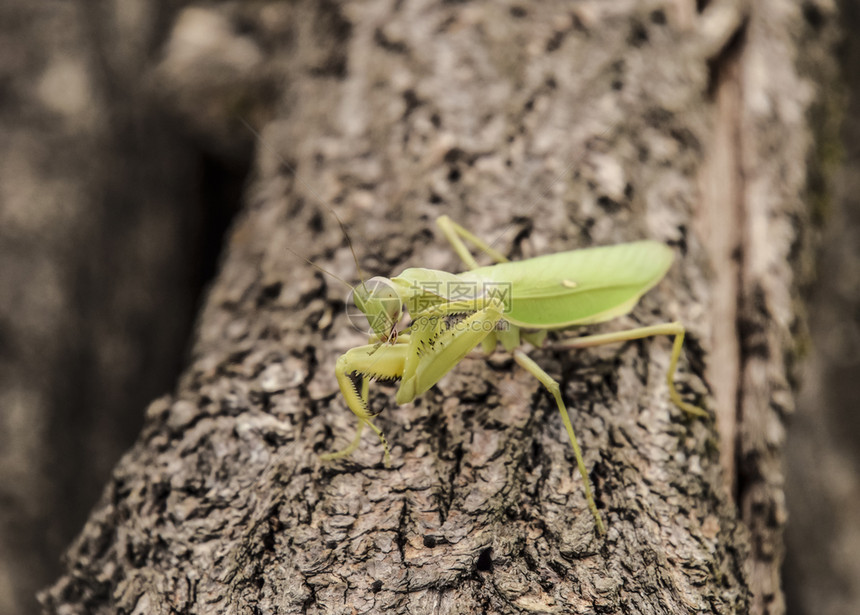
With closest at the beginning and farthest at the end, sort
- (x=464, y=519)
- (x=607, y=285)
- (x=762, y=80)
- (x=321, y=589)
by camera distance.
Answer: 1. (x=321, y=589)
2. (x=464, y=519)
3. (x=607, y=285)
4. (x=762, y=80)

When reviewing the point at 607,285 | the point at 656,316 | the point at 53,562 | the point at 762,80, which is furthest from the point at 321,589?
the point at 762,80

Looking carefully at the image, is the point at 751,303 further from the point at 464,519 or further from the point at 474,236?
the point at 464,519

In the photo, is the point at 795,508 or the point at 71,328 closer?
the point at 71,328

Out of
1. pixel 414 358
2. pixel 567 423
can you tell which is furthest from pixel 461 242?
pixel 567 423

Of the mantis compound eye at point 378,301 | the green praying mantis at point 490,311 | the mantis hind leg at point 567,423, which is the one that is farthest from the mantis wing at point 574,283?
the mantis compound eye at point 378,301

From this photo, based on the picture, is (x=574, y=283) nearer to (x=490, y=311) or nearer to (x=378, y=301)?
(x=490, y=311)

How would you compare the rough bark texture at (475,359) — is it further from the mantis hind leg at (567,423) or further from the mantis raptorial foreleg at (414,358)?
the mantis raptorial foreleg at (414,358)
